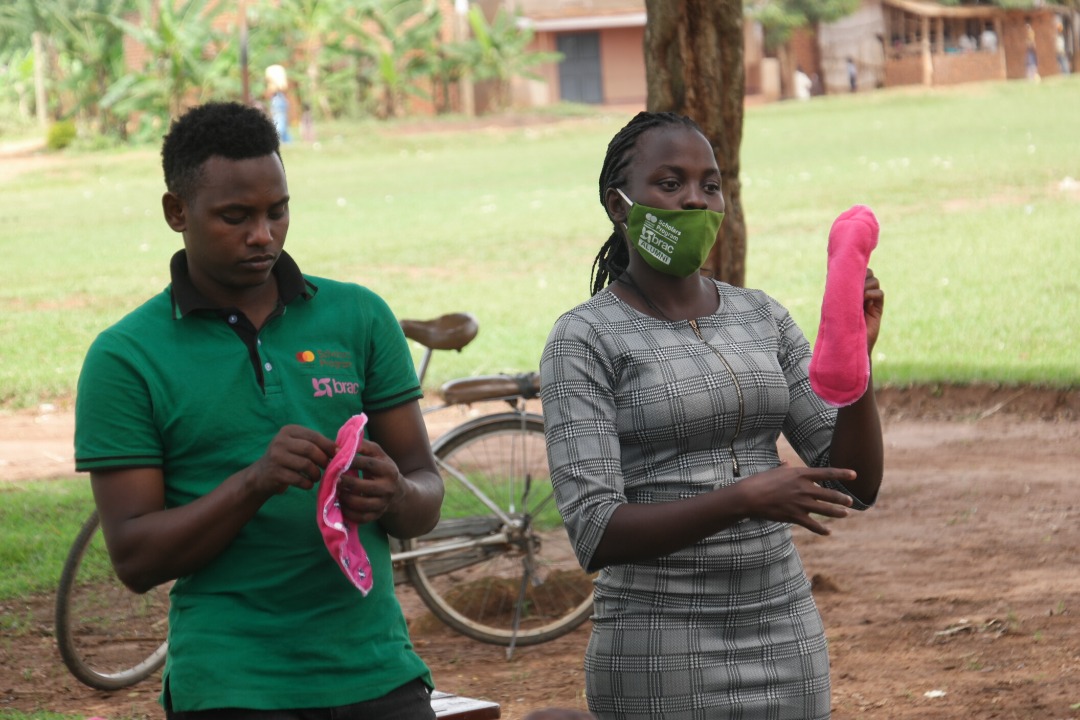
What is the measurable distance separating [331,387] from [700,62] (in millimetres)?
4126

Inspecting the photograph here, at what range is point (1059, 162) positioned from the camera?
70.9 ft

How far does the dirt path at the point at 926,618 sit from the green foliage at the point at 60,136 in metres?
26.3

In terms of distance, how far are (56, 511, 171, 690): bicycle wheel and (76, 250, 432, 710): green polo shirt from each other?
3.01m

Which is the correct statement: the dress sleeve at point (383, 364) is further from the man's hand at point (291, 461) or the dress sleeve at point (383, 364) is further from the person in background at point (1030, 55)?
the person in background at point (1030, 55)

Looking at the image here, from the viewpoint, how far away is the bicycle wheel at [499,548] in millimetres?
5695

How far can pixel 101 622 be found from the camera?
5500mm

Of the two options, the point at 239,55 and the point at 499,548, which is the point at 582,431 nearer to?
the point at 499,548

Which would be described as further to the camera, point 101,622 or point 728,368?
point 101,622

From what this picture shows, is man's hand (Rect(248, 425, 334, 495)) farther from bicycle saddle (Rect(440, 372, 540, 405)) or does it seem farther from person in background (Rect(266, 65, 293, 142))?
person in background (Rect(266, 65, 293, 142))

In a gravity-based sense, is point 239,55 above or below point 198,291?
above

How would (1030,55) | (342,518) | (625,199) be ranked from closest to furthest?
(342,518), (625,199), (1030,55)

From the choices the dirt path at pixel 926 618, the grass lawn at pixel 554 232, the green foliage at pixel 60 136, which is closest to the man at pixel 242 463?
the dirt path at pixel 926 618

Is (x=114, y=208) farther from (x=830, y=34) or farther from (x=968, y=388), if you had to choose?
(x=830, y=34)

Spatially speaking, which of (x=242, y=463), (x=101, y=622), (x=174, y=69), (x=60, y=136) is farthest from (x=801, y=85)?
(x=242, y=463)
